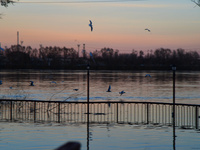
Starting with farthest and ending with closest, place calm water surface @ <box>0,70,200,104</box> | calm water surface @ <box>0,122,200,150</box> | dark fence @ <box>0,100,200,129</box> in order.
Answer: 1. calm water surface @ <box>0,70,200,104</box>
2. dark fence @ <box>0,100,200,129</box>
3. calm water surface @ <box>0,122,200,150</box>

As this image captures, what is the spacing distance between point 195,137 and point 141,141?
2.61 m

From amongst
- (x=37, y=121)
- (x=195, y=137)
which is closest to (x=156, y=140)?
(x=195, y=137)

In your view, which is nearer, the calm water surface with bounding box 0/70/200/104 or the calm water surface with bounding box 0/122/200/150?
the calm water surface with bounding box 0/122/200/150

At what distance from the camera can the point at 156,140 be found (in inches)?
595

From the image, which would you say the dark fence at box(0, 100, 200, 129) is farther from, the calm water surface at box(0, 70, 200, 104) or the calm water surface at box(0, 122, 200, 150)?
the calm water surface at box(0, 70, 200, 104)

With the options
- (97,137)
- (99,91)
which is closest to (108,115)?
(97,137)

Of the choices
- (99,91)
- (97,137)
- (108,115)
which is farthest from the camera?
(99,91)

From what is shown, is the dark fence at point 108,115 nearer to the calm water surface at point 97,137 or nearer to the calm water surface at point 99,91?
the calm water surface at point 97,137

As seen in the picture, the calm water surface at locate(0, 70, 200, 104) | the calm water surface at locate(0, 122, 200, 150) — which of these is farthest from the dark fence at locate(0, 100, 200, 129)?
the calm water surface at locate(0, 70, 200, 104)

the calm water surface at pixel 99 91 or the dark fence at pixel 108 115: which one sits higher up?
the dark fence at pixel 108 115

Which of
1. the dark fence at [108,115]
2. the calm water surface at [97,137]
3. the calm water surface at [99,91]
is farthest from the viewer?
the calm water surface at [99,91]

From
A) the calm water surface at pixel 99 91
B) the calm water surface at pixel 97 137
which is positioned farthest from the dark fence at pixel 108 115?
the calm water surface at pixel 99 91

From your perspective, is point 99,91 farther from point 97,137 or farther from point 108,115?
point 97,137

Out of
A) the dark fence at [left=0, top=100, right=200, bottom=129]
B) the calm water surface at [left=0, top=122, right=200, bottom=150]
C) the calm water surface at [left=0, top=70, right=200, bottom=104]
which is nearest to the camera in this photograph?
the calm water surface at [left=0, top=122, right=200, bottom=150]
